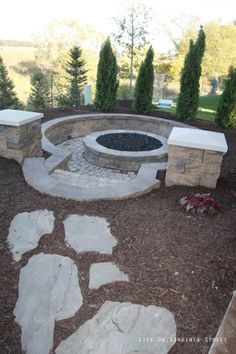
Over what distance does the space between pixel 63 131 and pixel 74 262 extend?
5.27m

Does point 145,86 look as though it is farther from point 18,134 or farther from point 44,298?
point 44,298

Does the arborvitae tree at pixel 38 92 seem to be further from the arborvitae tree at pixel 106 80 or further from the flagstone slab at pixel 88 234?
the flagstone slab at pixel 88 234

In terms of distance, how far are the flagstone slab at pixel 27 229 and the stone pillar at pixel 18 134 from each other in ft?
5.07

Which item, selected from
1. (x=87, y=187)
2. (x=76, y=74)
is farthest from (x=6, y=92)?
(x=87, y=187)

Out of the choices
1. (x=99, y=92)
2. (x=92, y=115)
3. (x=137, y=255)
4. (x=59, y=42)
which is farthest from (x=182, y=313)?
(x=59, y=42)

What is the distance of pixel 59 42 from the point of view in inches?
898

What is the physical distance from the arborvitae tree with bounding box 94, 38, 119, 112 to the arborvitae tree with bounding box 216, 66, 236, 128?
3.40m

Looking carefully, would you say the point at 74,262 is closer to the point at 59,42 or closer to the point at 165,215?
the point at 165,215

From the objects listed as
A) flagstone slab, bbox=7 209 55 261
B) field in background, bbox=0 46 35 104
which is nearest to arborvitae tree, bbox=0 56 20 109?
field in background, bbox=0 46 35 104

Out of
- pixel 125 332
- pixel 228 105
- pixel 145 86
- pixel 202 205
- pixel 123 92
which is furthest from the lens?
pixel 123 92

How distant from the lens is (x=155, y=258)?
7.34 feet

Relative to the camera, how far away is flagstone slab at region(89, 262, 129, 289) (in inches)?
79.7

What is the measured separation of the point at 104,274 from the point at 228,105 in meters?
6.24

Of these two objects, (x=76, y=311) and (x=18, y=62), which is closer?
(x=76, y=311)
